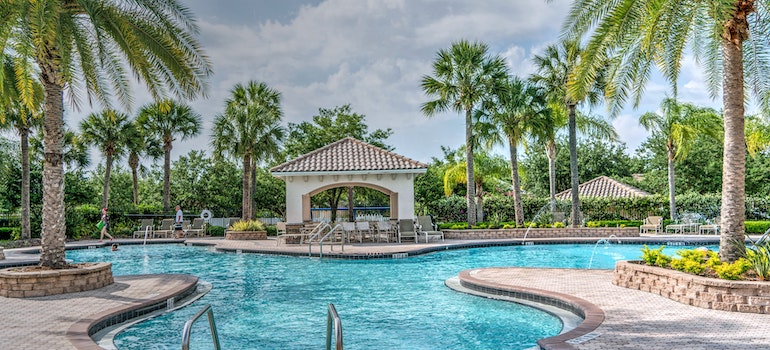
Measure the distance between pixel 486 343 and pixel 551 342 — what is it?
139 cm

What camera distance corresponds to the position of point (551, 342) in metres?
5.94

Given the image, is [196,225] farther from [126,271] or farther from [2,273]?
[2,273]

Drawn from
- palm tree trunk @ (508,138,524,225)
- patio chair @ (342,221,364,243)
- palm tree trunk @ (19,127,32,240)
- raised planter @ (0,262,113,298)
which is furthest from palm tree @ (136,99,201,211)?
raised planter @ (0,262,113,298)

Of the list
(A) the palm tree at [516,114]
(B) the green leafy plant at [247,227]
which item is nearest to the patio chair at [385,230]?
(A) the palm tree at [516,114]

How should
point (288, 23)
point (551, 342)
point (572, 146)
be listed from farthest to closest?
point (572, 146)
point (288, 23)
point (551, 342)

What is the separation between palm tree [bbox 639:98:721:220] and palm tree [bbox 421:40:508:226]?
35.8 ft

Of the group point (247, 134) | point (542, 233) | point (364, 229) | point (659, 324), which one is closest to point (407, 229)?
point (364, 229)

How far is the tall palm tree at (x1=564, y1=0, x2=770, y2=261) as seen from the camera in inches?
348

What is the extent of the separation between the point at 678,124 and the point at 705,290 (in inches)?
969

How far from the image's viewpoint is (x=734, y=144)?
8836 millimetres

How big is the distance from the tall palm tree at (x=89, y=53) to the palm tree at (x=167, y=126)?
19473mm

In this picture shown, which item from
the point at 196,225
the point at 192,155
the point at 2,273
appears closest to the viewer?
the point at 2,273

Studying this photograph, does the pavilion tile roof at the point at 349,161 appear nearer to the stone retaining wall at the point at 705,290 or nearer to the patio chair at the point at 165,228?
the patio chair at the point at 165,228

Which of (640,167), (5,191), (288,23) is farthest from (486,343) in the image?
A: (640,167)
